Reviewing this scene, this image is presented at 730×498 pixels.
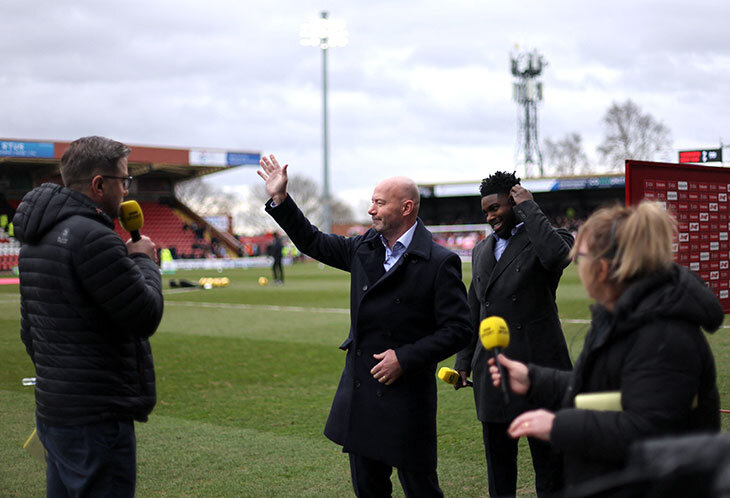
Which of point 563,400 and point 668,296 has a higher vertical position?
point 668,296

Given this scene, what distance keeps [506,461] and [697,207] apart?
3.57 meters

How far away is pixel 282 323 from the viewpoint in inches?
607

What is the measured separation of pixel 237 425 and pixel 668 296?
5627 mm

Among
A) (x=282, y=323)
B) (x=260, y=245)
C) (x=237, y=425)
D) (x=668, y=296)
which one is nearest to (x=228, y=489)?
(x=237, y=425)

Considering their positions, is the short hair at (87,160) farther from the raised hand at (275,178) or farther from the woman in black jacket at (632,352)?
the woman in black jacket at (632,352)

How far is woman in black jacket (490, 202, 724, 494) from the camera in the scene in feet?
7.08

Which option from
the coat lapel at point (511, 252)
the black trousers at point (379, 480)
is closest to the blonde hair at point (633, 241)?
the black trousers at point (379, 480)

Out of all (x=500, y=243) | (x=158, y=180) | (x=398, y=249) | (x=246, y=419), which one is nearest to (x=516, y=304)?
(x=500, y=243)

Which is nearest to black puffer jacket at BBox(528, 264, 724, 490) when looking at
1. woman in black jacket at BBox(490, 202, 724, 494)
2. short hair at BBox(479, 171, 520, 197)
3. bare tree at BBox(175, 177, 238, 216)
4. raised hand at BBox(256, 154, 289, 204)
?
woman in black jacket at BBox(490, 202, 724, 494)

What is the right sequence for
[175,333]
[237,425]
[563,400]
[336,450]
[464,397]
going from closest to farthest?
[563,400] → [336,450] → [237,425] → [464,397] → [175,333]

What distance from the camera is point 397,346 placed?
3.96m

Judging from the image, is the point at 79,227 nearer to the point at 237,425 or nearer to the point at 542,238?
the point at 542,238

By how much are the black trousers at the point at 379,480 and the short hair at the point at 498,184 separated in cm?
171

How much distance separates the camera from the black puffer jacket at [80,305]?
2.92 m
